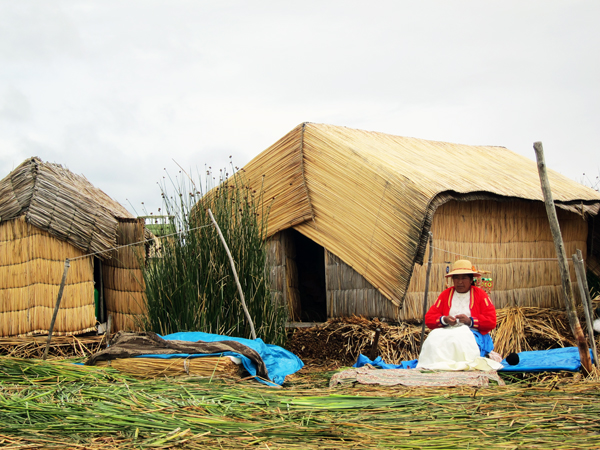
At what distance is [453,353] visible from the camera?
517 cm

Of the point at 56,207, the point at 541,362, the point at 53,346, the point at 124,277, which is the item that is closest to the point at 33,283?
the point at 53,346

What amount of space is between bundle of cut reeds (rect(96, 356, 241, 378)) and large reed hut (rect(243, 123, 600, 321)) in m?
2.07

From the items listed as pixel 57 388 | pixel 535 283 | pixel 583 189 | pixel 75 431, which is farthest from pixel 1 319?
pixel 583 189

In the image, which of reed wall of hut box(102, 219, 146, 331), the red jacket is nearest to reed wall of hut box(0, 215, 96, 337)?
reed wall of hut box(102, 219, 146, 331)

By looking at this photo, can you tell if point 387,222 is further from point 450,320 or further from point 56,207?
point 56,207

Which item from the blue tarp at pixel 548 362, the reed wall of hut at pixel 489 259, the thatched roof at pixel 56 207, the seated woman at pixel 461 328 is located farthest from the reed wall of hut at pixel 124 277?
the blue tarp at pixel 548 362

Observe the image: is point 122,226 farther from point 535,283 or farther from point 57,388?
point 535,283

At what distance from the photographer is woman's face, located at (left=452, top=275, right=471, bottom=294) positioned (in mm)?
5703

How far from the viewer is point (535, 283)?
8.59 meters

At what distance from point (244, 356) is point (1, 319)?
345cm

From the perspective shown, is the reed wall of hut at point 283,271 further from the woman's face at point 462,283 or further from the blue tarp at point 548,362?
the blue tarp at point 548,362

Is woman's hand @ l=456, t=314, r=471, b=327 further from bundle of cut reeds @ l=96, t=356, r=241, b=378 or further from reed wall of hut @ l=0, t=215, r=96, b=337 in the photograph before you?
reed wall of hut @ l=0, t=215, r=96, b=337

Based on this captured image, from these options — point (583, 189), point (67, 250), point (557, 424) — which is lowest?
point (557, 424)

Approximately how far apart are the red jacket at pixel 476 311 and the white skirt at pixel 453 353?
0.88 ft
